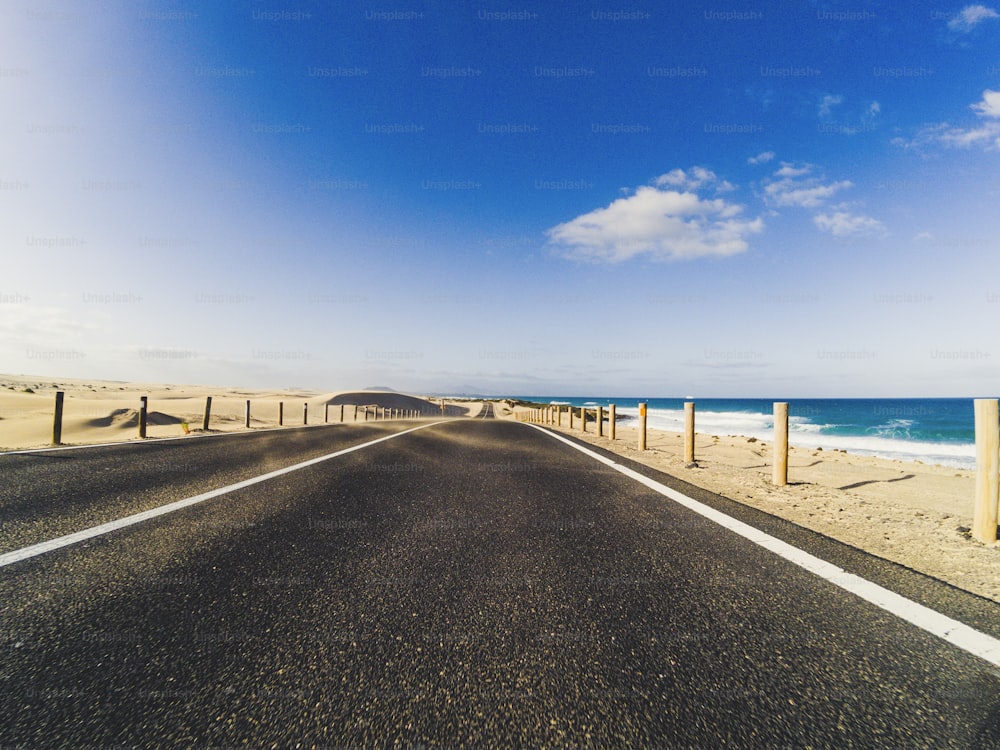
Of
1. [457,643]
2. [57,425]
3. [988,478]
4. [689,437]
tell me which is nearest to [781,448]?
[689,437]

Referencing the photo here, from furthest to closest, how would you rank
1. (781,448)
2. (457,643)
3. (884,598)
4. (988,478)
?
(781,448) → (988,478) → (884,598) → (457,643)

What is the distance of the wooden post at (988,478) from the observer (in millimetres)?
3344

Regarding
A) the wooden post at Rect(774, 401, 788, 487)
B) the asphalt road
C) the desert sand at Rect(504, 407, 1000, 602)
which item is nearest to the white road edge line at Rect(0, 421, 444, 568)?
the asphalt road

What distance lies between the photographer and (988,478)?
3377 millimetres

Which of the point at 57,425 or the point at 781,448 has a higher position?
→ the point at 781,448

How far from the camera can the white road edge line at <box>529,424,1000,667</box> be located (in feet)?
6.11

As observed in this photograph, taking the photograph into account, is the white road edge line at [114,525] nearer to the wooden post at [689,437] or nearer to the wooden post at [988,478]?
the wooden post at [689,437]

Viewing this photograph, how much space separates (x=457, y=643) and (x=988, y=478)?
438cm

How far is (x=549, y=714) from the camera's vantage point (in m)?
1.38

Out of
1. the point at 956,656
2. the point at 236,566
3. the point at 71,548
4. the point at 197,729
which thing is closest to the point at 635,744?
the point at 197,729

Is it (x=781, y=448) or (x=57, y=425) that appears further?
(x=57, y=425)

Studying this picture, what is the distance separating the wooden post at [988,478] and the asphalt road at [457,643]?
4.37ft

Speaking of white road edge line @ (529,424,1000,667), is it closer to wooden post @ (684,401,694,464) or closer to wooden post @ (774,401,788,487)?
wooden post @ (774,401,788,487)

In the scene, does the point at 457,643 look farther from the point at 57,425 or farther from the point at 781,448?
the point at 57,425
